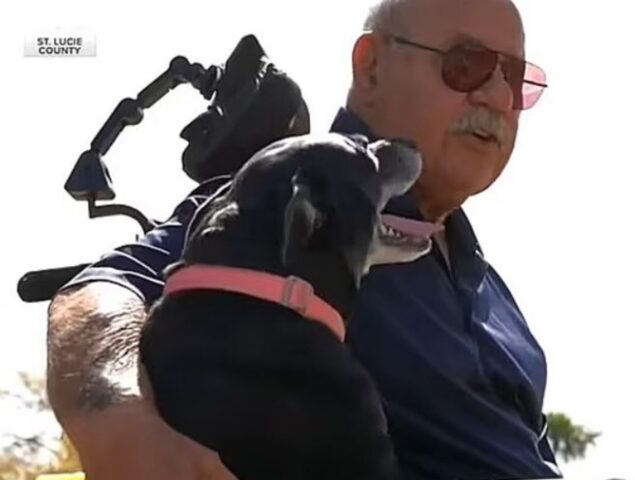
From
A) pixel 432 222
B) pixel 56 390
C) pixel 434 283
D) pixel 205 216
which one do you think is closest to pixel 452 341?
pixel 434 283

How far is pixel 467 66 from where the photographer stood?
12.9 ft

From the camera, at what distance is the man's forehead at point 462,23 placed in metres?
3.96

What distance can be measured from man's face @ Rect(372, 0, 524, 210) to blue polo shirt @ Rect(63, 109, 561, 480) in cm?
18

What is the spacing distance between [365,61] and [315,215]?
0.92 metres

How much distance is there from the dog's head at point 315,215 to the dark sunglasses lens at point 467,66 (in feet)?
1.25

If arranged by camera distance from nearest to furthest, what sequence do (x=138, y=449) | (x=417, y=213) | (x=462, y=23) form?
(x=138, y=449) → (x=417, y=213) → (x=462, y=23)

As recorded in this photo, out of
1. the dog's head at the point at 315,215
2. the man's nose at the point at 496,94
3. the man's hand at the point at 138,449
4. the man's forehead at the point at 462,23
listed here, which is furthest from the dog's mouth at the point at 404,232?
the man's hand at the point at 138,449

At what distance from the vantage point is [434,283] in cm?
369

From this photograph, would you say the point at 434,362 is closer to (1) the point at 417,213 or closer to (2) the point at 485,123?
(1) the point at 417,213

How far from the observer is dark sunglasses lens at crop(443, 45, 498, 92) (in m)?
3.90

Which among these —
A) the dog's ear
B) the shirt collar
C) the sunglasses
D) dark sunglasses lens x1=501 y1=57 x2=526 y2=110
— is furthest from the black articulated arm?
the dog's ear

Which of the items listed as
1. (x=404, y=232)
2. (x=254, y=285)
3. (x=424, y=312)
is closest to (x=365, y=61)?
(x=404, y=232)

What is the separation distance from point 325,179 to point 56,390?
27.3 inches

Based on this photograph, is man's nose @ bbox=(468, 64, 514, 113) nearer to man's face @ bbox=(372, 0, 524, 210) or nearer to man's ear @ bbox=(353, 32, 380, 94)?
man's face @ bbox=(372, 0, 524, 210)
